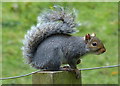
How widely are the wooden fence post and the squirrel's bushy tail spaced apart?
360mm

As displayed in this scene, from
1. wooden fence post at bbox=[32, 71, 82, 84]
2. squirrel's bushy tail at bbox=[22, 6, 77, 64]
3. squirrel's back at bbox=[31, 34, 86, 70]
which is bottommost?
wooden fence post at bbox=[32, 71, 82, 84]

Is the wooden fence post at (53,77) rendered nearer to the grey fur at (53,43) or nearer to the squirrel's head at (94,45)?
the grey fur at (53,43)

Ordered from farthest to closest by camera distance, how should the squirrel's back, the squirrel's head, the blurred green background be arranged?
1. the blurred green background
2. the squirrel's head
3. the squirrel's back

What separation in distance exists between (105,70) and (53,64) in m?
2.28

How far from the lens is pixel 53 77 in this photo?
7.02ft

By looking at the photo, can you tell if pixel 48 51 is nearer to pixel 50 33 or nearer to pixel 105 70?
pixel 50 33

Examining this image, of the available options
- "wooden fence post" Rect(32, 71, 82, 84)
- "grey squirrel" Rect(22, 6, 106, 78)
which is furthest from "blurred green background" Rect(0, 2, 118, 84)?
"wooden fence post" Rect(32, 71, 82, 84)

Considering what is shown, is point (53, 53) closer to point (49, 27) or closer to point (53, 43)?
point (53, 43)

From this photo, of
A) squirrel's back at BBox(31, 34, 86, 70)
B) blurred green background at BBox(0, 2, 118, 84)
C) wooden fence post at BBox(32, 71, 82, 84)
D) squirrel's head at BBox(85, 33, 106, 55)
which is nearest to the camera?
wooden fence post at BBox(32, 71, 82, 84)

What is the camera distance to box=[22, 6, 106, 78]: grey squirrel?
2.49 metres

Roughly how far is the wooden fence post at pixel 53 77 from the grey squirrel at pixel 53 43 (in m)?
0.19

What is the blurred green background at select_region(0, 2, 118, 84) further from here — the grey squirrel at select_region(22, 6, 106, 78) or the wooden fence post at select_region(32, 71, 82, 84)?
the wooden fence post at select_region(32, 71, 82, 84)

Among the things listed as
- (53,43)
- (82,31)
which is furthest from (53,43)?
(82,31)

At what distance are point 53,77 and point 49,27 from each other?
0.51 metres
